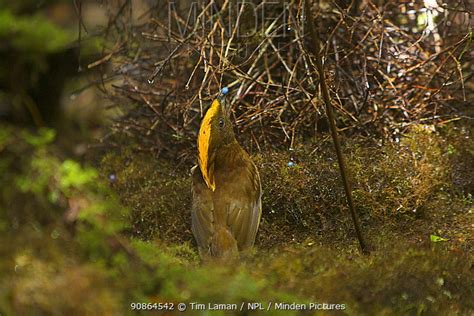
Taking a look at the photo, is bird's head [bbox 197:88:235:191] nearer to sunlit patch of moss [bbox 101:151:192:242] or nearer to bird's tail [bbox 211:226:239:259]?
bird's tail [bbox 211:226:239:259]

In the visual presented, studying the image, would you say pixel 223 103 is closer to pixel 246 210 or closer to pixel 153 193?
pixel 246 210

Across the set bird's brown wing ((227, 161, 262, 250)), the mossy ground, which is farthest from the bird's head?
the mossy ground

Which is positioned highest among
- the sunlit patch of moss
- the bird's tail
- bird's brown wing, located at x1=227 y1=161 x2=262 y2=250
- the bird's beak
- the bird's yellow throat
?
the bird's beak

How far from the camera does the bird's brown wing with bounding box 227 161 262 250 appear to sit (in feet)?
8.62

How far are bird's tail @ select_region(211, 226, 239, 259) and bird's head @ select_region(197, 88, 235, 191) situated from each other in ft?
0.62

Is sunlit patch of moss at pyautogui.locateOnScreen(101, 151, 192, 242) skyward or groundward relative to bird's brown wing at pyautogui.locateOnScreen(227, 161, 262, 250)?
groundward

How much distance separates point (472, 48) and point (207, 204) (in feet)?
6.29

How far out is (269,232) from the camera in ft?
9.12

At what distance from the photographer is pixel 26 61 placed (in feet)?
16.3

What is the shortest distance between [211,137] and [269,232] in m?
0.47

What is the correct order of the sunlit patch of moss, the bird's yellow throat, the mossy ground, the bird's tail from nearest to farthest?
the mossy ground → the bird's tail → the bird's yellow throat → the sunlit patch of moss

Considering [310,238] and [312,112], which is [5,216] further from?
[312,112]

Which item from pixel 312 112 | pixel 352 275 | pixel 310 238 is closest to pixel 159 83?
pixel 312 112

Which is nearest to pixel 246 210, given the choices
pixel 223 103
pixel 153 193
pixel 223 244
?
pixel 223 244
